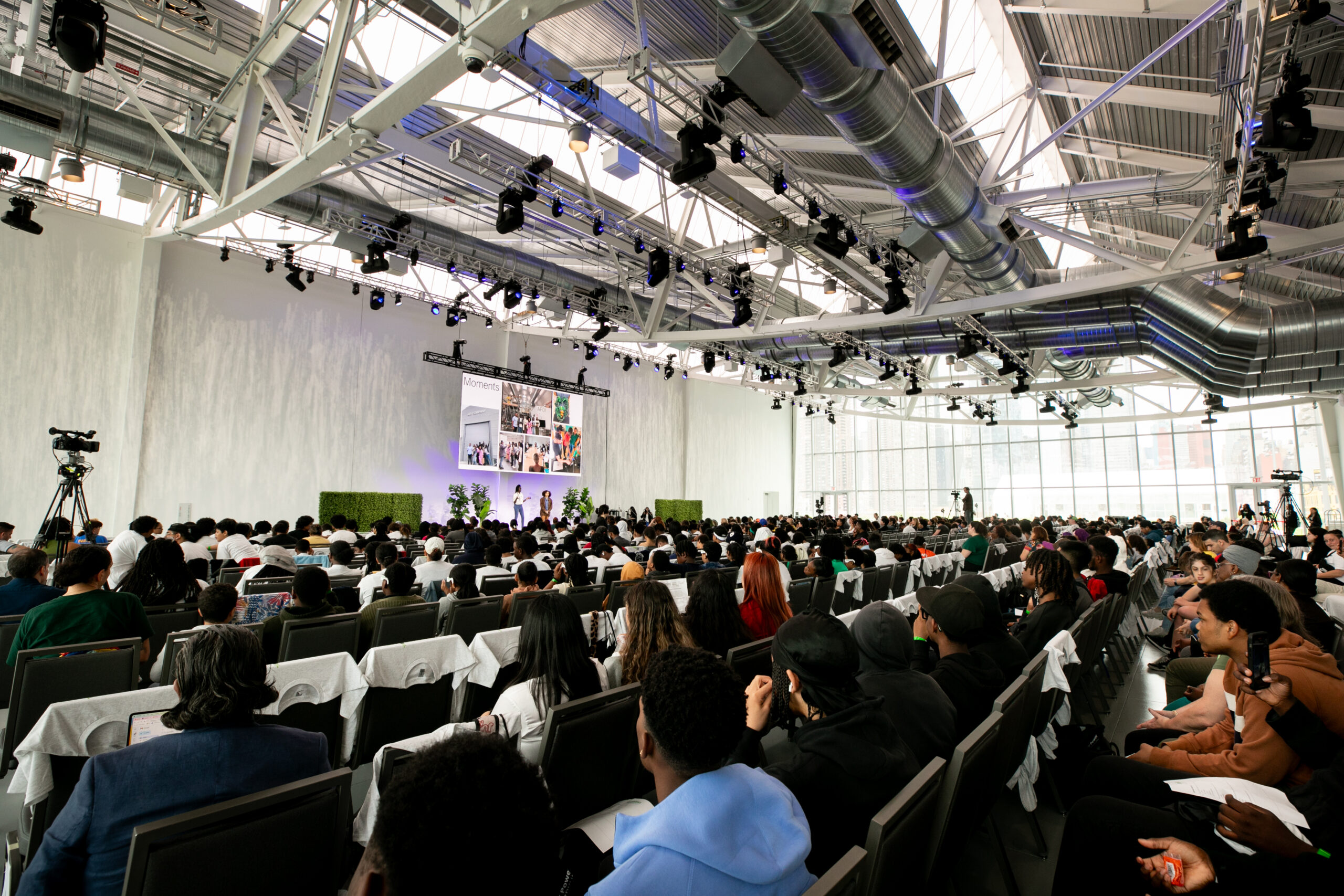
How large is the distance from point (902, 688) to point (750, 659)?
121 cm

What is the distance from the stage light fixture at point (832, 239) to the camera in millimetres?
8414

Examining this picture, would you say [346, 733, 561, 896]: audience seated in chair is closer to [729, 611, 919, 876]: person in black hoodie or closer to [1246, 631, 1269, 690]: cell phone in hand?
[729, 611, 919, 876]: person in black hoodie

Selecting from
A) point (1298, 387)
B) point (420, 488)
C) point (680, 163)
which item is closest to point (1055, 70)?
point (680, 163)

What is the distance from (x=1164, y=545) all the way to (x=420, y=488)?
17.1 meters

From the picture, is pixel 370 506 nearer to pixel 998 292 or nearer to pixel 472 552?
pixel 472 552

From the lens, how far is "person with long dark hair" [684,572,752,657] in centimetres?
Result: 378

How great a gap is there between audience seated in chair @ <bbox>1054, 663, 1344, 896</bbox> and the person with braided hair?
1.77 m

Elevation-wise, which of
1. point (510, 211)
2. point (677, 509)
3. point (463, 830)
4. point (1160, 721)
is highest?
point (510, 211)

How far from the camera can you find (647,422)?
885 inches

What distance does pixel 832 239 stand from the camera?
28.0 ft

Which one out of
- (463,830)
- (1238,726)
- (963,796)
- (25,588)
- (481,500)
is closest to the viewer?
(463,830)

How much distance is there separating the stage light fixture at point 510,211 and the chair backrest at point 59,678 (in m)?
6.44

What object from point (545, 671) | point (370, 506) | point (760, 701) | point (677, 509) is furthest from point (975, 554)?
point (677, 509)

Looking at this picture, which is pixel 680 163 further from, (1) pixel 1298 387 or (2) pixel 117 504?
(1) pixel 1298 387
